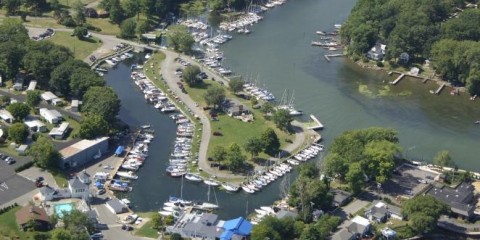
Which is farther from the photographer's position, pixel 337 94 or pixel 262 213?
pixel 337 94

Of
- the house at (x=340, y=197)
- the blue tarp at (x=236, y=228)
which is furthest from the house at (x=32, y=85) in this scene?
the house at (x=340, y=197)

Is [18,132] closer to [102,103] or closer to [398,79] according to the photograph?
[102,103]

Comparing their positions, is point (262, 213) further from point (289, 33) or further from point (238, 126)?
point (289, 33)

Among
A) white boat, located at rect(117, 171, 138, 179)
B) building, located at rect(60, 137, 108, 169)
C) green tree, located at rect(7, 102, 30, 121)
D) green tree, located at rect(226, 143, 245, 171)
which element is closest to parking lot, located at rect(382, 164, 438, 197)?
green tree, located at rect(226, 143, 245, 171)

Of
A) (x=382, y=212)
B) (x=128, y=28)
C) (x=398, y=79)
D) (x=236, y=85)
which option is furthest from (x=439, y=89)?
(x=128, y=28)

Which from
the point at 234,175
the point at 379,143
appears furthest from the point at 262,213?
the point at 379,143

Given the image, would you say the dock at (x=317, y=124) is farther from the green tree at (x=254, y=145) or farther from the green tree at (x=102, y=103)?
the green tree at (x=102, y=103)
